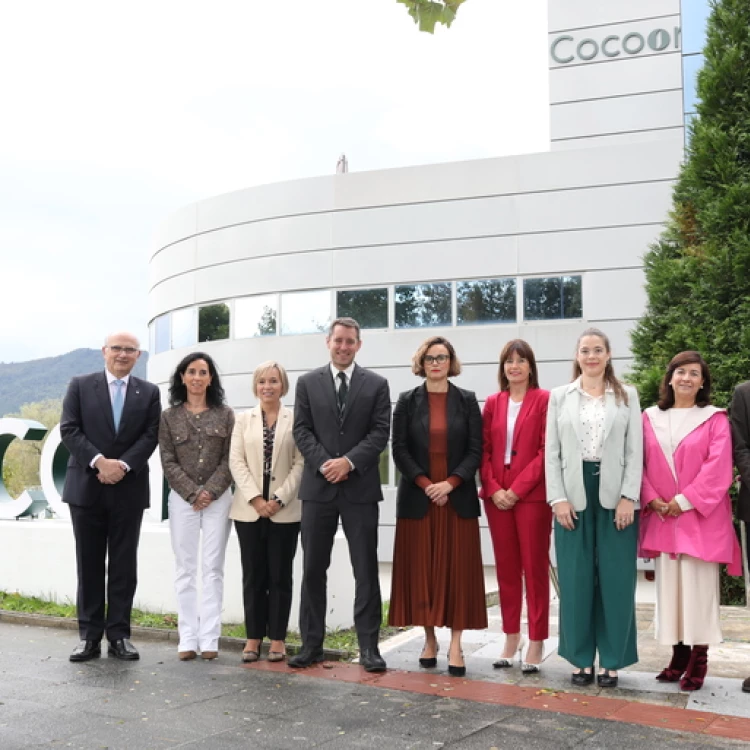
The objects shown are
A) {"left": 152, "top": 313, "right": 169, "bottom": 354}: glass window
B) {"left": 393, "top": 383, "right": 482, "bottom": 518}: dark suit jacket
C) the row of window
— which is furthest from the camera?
{"left": 152, "top": 313, "right": 169, "bottom": 354}: glass window

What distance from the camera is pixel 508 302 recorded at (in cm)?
1400

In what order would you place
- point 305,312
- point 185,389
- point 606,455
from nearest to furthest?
1. point 606,455
2. point 185,389
3. point 305,312

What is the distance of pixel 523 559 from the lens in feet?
17.6

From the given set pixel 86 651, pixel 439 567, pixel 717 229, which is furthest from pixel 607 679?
pixel 717 229

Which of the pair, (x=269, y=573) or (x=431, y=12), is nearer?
(x=431, y=12)

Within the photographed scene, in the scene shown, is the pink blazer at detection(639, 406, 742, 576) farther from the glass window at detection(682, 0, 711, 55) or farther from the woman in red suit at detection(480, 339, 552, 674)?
the glass window at detection(682, 0, 711, 55)

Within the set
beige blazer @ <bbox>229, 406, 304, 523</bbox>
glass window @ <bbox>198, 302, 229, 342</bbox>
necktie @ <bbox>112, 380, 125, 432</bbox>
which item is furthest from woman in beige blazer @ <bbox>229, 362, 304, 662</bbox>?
glass window @ <bbox>198, 302, 229, 342</bbox>

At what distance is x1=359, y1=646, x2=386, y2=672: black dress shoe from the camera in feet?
17.5

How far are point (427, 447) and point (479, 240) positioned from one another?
361 inches

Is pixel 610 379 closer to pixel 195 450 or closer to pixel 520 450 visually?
pixel 520 450

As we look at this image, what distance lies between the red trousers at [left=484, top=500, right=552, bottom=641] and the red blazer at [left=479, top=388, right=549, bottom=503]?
0.11 meters

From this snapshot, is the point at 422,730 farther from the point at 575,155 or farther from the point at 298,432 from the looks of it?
the point at 575,155

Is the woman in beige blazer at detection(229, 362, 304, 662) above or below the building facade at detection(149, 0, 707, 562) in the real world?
below

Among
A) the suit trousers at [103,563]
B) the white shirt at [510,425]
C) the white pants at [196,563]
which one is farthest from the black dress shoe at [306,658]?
the white shirt at [510,425]
